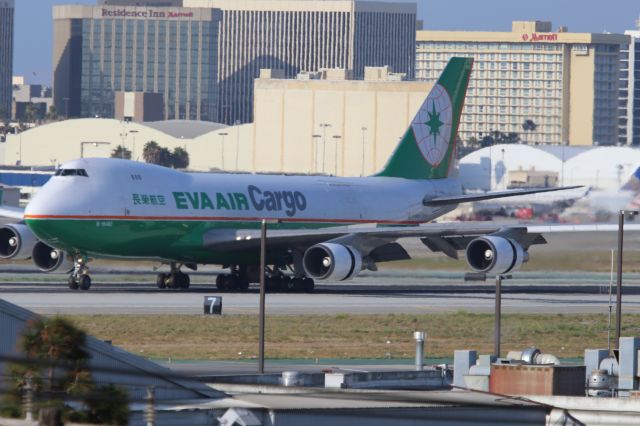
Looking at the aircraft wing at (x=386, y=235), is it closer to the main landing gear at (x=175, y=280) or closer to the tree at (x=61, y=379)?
the main landing gear at (x=175, y=280)

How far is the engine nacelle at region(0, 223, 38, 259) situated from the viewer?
6012 centimetres

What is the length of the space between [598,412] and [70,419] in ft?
34.9

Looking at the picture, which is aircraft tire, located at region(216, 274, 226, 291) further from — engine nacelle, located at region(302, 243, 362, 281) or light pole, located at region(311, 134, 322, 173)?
light pole, located at region(311, 134, 322, 173)

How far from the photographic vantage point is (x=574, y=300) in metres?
59.7

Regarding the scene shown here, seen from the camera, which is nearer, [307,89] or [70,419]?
[70,419]

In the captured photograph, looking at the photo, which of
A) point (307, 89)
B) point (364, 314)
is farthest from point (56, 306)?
point (307, 89)

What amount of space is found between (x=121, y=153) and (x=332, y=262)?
119511mm

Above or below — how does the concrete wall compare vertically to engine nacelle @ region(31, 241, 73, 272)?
above

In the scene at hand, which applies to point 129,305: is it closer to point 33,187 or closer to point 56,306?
point 56,306

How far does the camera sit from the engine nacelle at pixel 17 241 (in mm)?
60125

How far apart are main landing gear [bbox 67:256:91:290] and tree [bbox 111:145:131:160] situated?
116 metres

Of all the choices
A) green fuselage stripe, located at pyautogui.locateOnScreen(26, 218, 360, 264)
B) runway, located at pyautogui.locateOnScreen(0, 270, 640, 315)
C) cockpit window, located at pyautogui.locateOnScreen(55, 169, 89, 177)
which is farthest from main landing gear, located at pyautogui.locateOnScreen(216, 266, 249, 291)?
cockpit window, located at pyautogui.locateOnScreen(55, 169, 89, 177)

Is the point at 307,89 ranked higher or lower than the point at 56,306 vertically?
higher

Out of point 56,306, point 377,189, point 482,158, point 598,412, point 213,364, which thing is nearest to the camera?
point 598,412
